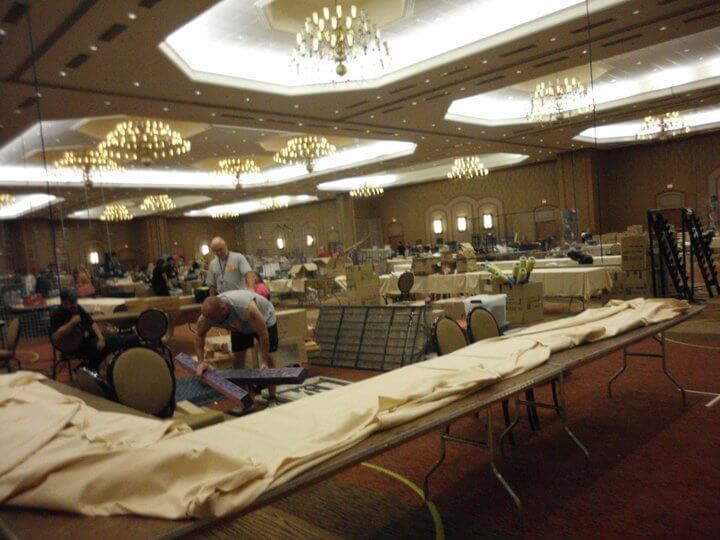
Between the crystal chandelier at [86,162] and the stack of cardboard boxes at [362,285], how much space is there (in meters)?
7.24

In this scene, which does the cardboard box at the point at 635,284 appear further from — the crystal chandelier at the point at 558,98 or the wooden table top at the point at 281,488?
the wooden table top at the point at 281,488

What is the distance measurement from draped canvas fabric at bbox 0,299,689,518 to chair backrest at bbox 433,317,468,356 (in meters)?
0.73

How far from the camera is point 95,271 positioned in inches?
763

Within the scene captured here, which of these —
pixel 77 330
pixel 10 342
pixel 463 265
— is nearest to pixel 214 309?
pixel 77 330

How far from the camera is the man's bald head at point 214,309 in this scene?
434 centimetres

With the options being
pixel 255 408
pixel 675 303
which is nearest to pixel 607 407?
pixel 675 303

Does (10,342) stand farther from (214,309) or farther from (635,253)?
(635,253)

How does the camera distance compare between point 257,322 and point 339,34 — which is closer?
point 257,322

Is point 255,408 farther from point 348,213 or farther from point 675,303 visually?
point 348,213

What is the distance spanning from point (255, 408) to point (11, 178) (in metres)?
14.7

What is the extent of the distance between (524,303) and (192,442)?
640 cm

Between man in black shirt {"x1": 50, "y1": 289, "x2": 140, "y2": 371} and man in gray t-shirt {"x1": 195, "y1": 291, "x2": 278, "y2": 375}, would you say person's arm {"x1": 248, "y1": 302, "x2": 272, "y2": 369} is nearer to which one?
man in gray t-shirt {"x1": 195, "y1": 291, "x2": 278, "y2": 375}

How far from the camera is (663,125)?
15781 millimetres

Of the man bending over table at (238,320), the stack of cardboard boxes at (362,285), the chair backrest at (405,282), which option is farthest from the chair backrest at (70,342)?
the chair backrest at (405,282)
